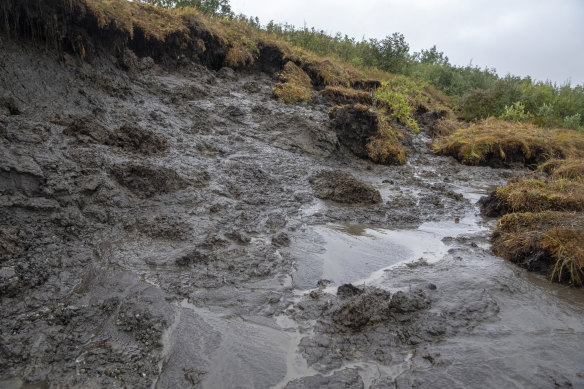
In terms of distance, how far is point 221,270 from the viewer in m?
3.86

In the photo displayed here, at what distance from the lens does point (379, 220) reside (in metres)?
5.77

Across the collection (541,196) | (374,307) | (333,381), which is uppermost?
(541,196)

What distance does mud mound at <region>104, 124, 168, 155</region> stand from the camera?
6066mm

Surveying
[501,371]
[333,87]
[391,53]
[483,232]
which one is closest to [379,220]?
[483,232]

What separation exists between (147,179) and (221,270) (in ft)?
7.49

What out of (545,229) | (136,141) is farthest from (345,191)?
(136,141)

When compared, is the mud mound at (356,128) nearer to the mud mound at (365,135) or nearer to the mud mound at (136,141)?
the mud mound at (365,135)

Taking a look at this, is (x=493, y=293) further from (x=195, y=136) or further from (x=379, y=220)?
(x=195, y=136)

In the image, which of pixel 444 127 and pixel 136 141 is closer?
pixel 136 141

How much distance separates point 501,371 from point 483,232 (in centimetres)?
337

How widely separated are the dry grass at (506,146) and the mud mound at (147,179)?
814 centimetres

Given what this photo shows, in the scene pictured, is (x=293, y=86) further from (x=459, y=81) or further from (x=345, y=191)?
(x=459, y=81)

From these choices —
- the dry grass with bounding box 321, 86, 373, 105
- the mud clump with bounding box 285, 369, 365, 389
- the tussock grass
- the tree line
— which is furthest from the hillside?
the tree line

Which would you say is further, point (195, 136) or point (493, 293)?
point (195, 136)
